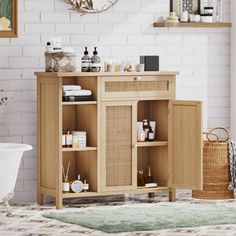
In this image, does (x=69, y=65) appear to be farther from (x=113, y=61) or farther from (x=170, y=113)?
(x=170, y=113)

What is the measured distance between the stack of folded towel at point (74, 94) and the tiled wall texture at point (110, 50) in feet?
1.84

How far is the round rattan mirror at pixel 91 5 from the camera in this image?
328 inches

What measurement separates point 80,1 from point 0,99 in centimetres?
117

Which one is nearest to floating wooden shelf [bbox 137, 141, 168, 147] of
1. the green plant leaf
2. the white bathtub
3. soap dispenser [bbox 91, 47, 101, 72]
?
soap dispenser [bbox 91, 47, 101, 72]

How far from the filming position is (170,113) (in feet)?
26.6

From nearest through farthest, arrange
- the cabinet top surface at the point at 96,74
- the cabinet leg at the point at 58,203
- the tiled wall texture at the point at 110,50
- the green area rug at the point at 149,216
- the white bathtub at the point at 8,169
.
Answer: the green area rug at the point at 149,216
the white bathtub at the point at 8,169
the cabinet top surface at the point at 96,74
the cabinet leg at the point at 58,203
the tiled wall texture at the point at 110,50

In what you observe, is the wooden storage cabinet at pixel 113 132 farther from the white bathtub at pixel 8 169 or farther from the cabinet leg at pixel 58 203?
the white bathtub at pixel 8 169

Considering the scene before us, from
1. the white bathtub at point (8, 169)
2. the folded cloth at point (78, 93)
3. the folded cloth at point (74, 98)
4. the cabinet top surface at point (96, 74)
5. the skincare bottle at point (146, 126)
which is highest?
the cabinet top surface at point (96, 74)

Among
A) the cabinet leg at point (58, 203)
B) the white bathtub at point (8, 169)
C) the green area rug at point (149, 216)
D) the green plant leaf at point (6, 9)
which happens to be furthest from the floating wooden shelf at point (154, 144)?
the green plant leaf at point (6, 9)

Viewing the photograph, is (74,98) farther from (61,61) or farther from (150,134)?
(150,134)

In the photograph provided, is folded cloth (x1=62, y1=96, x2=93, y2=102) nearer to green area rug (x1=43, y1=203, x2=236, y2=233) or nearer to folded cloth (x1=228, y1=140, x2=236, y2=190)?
green area rug (x1=43, y1=203, x2=236, y2=233)

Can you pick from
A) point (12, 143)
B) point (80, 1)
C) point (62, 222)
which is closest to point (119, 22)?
point (80, 1)

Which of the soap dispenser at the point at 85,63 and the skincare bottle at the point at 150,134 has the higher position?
the soap dispenser at the point at 85,63

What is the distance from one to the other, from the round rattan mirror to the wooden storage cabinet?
2.20ft
